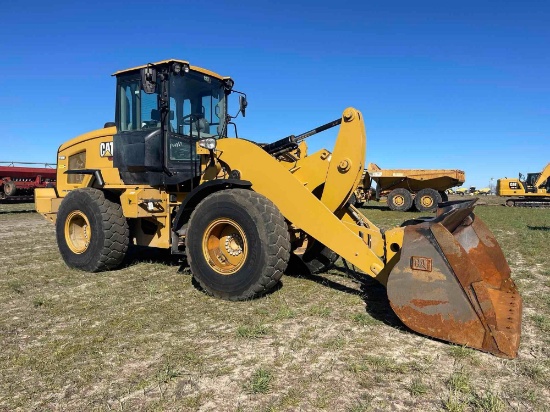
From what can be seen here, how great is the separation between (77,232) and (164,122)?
2.41 m

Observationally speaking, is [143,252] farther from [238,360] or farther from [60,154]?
[238,360]

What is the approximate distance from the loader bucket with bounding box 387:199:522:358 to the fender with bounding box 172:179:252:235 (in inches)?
83.6

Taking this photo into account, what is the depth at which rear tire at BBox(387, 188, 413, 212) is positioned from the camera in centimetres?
2275

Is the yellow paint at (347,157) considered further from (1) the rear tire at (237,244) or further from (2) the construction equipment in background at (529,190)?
(2) the construction equipment in background at (529,190)

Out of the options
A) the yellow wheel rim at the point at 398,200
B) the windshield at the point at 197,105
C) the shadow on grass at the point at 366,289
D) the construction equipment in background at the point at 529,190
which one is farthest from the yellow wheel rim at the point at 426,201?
the windshield at the point at 197,105

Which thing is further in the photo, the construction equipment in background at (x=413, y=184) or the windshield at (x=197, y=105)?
the construction equipment in background at (x=413, y=184)

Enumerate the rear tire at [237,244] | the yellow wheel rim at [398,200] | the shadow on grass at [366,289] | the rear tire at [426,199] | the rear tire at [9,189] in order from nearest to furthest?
the shadow on grass at [366,289], the rear tire at [237,244], the rear tire at [9,189], the rear tire at [426,199], the yellow wheel rim at [398,200]

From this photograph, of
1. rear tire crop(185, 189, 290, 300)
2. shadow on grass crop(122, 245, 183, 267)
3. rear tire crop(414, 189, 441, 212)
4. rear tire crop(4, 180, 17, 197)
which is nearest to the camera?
rear tire crop(185, 189, 290, 300)

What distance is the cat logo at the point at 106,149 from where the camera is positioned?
6742mm

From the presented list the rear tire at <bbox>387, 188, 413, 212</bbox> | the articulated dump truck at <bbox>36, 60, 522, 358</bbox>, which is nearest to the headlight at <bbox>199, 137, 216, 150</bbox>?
the articulated dump truck at <bbox>36, 60, 522, 358</bbox>

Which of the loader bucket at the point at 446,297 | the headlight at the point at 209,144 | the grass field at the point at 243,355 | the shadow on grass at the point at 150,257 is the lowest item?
the grass field at the point at 243,355

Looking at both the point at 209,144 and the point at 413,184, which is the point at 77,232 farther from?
the point at 413,184

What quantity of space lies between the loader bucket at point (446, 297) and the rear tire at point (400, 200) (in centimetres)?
1929

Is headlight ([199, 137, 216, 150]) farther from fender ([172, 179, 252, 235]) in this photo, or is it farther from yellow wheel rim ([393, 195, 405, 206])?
yellow wheel rim ([393, 195, 405, 206])
